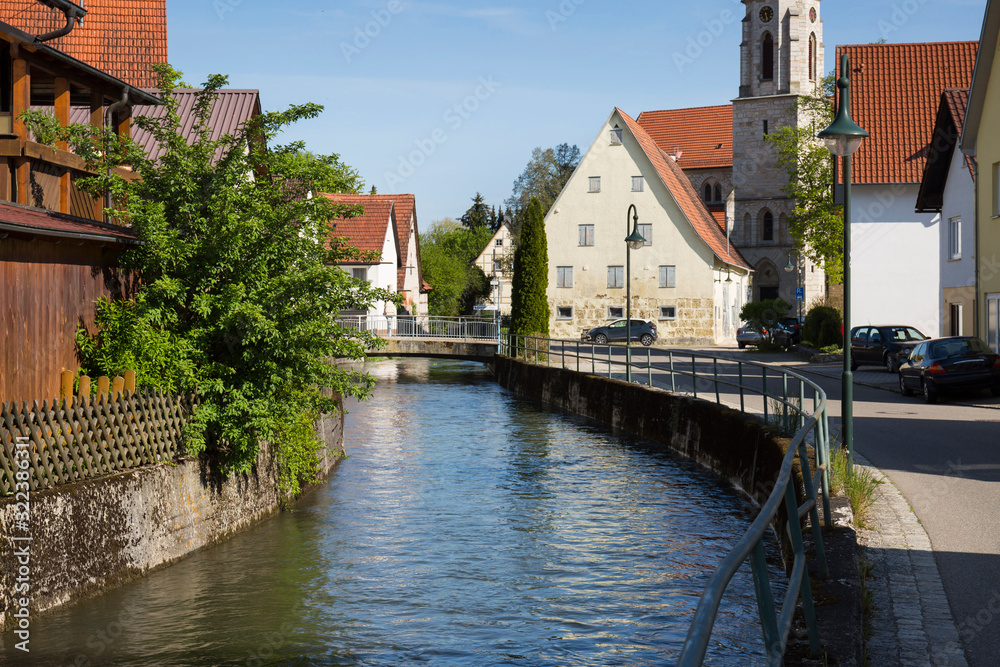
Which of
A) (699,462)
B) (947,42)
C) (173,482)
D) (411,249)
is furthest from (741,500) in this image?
(411,249)

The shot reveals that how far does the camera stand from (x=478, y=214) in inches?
5468

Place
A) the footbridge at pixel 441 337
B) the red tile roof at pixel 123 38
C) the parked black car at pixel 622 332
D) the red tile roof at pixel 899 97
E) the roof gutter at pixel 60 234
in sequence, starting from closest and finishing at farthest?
the roof gutter at pixel 60 234 → the red tile roof at pixel 123 38 → the red tile roof at pixel 899 97 → the footbridge at pixel 441 337 → the parked black car at pixel 622 332

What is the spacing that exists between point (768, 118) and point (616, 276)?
2358 cm

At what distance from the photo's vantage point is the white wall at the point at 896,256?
1667 inches

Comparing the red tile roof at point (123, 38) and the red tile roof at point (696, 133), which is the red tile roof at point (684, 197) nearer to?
the red tile roof at point (696, 133)

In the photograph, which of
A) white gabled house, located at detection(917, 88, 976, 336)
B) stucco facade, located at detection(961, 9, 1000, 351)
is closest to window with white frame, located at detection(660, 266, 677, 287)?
white gabled house, located at detection(917, 88, 976, 336)

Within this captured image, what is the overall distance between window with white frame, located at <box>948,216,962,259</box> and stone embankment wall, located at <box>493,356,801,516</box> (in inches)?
471

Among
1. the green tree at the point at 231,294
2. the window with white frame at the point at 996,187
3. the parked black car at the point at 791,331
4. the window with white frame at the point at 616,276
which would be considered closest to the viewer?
the green tree at the point at 231,294

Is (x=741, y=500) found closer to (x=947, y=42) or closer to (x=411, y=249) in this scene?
(x=947, y=42)

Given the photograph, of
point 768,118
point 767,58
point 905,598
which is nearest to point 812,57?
point 767,58

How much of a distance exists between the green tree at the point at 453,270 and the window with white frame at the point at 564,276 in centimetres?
631

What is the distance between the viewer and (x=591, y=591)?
10.7 meters

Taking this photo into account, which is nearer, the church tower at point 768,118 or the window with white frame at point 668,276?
the window with white frame at point 668,276

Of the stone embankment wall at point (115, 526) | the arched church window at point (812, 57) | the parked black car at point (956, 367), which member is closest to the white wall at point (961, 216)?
the parked black car at point (956, 367)
